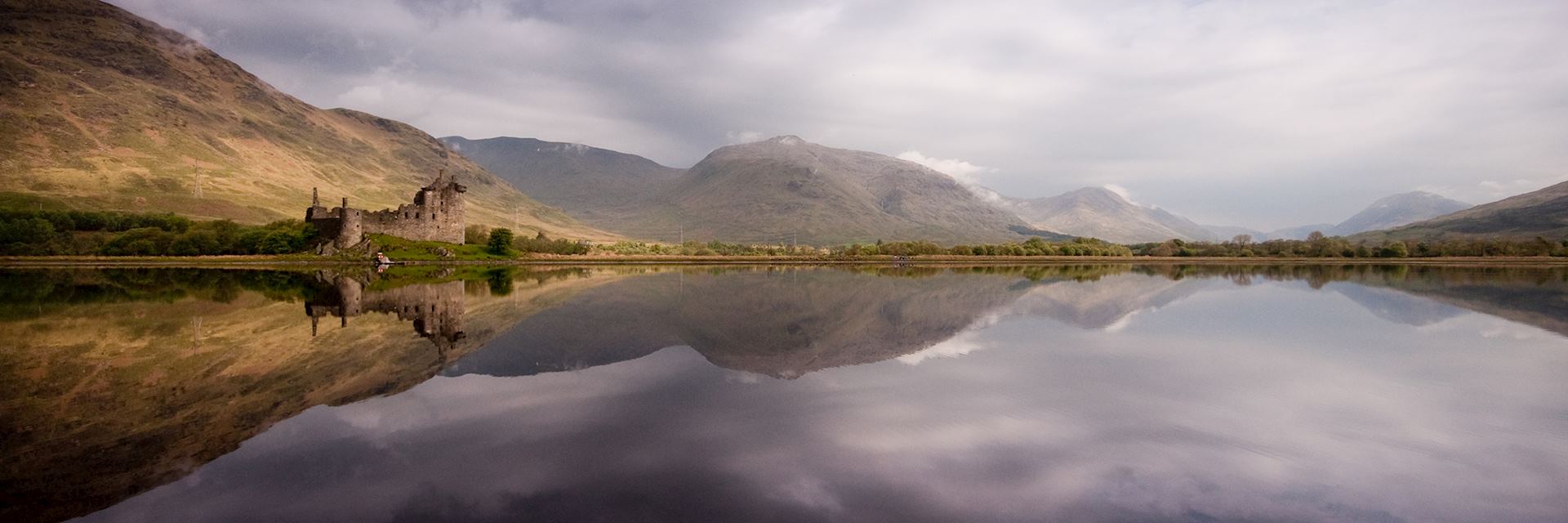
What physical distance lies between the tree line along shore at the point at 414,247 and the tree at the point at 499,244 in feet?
0.32

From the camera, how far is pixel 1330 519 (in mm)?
5836

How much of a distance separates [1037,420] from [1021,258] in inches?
4140

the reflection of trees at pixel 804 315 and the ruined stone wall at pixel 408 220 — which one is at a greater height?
the ruined stone wall at pixel 408 220

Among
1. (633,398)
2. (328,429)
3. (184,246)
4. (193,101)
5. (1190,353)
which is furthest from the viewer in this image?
(193,101)

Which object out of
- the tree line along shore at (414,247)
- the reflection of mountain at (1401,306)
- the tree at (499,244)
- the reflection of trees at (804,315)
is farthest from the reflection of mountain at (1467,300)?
the tree at (499,244)

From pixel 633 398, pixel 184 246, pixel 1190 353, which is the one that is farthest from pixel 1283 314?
pixel 184 246

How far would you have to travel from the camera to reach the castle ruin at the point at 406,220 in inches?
2675

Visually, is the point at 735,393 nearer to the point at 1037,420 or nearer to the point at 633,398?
the point at 633,398

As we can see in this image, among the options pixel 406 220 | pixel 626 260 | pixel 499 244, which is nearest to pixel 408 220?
pixel 406 220

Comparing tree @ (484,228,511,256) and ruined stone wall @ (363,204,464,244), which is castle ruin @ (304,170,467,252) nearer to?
ruined stone wall @ (363,204,464,244)

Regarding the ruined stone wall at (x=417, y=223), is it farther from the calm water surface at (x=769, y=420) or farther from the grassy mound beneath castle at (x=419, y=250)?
the calm water surface at (x=769, y=420)

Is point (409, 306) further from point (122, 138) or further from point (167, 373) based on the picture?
point (122, 138)

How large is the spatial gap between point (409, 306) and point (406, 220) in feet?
183

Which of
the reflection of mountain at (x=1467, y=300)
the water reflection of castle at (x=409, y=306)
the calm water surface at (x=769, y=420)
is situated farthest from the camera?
the reflection of mountain at (x=1467, y=300)
